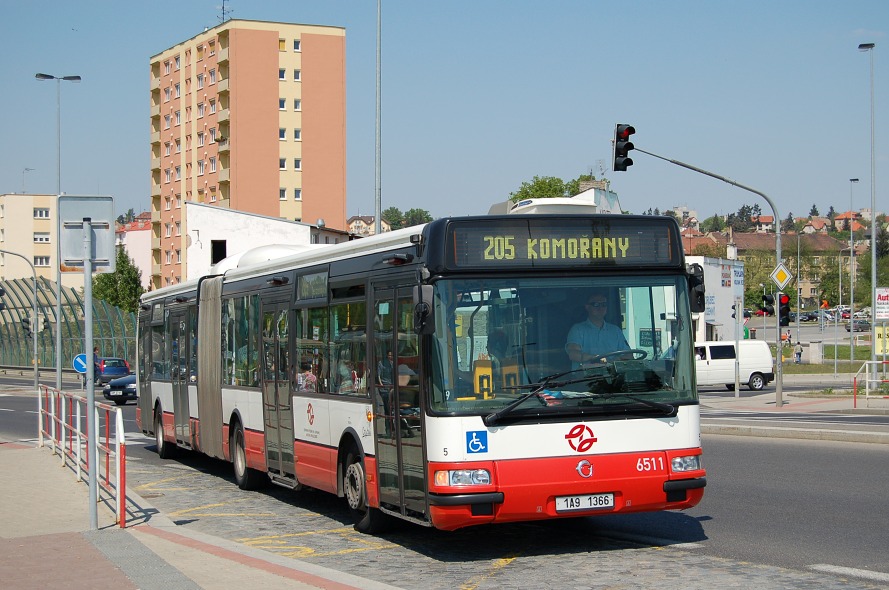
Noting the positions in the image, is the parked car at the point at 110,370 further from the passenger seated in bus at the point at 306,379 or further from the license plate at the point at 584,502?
the license plate at the point at 584,502

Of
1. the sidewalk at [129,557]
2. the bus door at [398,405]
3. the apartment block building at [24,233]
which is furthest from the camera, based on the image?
the apartment block building at [24,233]

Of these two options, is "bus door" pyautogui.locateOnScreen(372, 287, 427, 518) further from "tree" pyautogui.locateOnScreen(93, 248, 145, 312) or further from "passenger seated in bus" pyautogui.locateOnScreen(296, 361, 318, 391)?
"tree" pyautogui.locateOnScreen(93, 248, 145, 312)

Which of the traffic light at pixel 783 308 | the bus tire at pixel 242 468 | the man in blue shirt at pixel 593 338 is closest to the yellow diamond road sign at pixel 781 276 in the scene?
the traffic light at pixel 783 308

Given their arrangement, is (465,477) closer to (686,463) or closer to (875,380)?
(686,463)

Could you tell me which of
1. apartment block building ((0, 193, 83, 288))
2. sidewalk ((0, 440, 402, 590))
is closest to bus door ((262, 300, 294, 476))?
sidewalk ((0, 440, 402, 590))

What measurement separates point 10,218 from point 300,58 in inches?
2227

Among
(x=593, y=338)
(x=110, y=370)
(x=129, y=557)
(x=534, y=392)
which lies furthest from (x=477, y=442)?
(x=110, y=370)

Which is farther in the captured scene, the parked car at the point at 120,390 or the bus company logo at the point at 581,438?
the parked car at the point at 120,390

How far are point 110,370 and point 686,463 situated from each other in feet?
157

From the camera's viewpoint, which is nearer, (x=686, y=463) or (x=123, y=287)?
(x=686, y=463)

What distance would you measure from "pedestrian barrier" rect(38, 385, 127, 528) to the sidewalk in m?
0.30

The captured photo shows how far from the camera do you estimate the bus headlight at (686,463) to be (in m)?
9.90

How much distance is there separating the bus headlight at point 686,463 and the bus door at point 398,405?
216 centimetres

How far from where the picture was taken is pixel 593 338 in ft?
31.8
